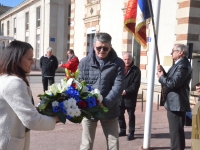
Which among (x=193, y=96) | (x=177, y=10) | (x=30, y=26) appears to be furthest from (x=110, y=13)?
(x=30, y=26)

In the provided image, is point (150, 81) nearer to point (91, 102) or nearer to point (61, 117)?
point (91, 102)

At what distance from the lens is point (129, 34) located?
1007 centimetres

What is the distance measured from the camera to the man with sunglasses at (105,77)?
2.75m

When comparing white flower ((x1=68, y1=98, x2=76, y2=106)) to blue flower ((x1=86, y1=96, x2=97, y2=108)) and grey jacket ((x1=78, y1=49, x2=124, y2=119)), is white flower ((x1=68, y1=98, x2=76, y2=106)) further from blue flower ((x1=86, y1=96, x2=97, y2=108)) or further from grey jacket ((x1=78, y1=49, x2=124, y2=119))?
grey jacket ((x1=78, y1=49, x2=124, y2=119))

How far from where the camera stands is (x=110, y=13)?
11047 millimetres

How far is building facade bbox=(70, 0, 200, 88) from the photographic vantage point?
24.9 ft

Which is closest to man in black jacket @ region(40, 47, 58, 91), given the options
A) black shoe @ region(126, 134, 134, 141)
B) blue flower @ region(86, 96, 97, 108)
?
black shoe @ region(126, 134, 134, 141)

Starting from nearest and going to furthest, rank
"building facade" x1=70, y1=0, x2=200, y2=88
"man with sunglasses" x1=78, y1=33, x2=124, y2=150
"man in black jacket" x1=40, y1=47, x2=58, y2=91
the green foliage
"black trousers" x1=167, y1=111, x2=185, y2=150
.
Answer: the green foliage, "man with sunglasses" x1=78, y1=33, x2=124, y2=150, "black trousers" x1=167, y1=111, x2=185, y2=150, "building facade" x1=70, y1=0, x2=200, y2=88, "man in black jacket" x1=40, y1=47, x2=58, y2=91

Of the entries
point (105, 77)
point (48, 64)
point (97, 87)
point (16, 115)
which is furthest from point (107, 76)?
point (48, 64)

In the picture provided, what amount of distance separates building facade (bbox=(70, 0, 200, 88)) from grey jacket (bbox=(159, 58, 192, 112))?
86cm

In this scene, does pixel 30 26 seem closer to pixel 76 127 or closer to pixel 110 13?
pixel 110 13

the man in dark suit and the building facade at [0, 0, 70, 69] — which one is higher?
the building facade at [0, 0, 70, 69]

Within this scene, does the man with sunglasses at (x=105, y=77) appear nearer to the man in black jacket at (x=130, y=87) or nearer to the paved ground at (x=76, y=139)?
the paved ground at (x=76, y=139)

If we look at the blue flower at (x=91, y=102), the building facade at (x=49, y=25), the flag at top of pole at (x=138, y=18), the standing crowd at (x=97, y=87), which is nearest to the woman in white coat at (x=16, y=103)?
the standing crowd at (x=97, y=87)
